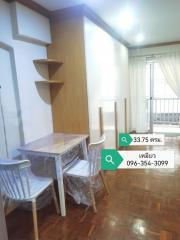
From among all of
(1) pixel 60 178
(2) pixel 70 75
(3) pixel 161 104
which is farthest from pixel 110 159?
(3) pixel 161 104

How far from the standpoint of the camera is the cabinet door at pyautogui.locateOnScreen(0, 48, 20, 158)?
196 centimetres

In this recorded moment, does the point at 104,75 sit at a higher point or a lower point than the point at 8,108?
higher

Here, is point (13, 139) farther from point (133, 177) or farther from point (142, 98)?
point (142, 98)

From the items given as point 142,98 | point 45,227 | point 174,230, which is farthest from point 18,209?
point 142,98

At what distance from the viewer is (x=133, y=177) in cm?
278

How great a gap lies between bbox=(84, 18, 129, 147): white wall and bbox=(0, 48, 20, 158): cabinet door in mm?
881

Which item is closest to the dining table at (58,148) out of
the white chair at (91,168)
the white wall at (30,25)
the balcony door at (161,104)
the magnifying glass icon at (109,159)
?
the white chair at (91,168)

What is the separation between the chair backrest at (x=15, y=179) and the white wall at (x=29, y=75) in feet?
2.15

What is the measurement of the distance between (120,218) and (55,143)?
3.40 feet

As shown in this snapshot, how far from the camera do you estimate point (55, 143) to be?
7.07ft

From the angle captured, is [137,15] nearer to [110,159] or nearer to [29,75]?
[29,75]

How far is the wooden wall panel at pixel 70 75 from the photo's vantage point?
2305mm

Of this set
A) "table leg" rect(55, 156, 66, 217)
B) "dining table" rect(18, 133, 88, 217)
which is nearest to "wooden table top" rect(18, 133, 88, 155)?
"dining table" rect(18, 133, 88, 217)

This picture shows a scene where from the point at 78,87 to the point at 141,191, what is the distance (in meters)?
1.53
